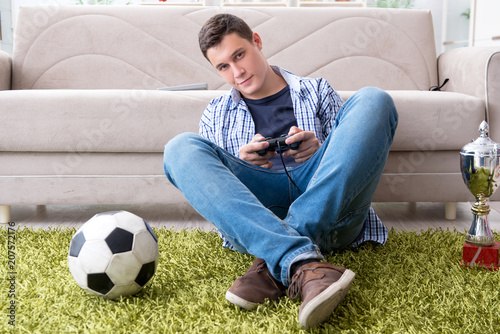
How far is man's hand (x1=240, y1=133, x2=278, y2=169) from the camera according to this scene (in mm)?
1081

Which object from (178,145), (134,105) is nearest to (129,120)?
(134,105)

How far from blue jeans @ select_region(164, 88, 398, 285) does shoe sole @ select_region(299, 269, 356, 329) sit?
9 centimetres

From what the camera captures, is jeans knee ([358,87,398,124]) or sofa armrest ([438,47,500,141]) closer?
jeans knee ([358,87,398,124])

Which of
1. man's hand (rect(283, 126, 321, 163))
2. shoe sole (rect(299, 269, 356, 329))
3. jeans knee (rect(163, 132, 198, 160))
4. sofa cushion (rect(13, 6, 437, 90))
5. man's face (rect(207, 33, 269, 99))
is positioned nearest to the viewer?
shoe sole (rect(299, 269, 356, 329))

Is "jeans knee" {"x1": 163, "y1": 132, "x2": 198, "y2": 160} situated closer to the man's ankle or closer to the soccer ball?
the soccer ball

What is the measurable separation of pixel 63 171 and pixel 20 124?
0.70ft

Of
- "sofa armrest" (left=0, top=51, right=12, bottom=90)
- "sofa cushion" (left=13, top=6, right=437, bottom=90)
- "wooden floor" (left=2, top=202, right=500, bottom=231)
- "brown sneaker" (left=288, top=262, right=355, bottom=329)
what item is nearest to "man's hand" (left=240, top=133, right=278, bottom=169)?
"brown sneaker" (left=288, top=262, right=355, bottom=329)

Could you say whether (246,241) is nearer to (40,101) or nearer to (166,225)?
(166,225)

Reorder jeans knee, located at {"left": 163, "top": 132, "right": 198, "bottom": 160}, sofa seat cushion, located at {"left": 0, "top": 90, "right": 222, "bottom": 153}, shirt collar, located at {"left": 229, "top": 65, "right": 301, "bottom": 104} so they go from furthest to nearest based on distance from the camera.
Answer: sofa seat cushion, located at {"left": 0, "top": 90, "right": 222, "bottom": 153} < shirt collar, located at {"left": 229, "top": 65, "right": 301, "bottom": 104} < jeans knee, located at {"left": 163, "top": 132, "right": 198, "bottom": 160}

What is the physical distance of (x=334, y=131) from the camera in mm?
1016

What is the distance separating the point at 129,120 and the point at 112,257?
2.65 ft

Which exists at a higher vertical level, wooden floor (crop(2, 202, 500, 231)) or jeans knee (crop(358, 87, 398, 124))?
jeans knee (crop(358, 87, 398, 124))

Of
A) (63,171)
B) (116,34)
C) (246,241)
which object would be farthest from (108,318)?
(116,34)

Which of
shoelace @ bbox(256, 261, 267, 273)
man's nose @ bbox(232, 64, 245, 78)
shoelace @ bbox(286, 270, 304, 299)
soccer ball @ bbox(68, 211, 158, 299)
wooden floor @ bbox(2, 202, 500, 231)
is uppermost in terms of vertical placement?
man's nose @ bbox(232, 64, 245, 78)
